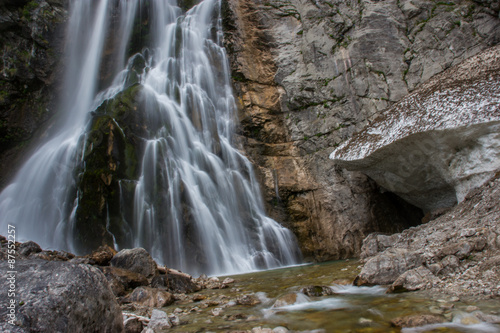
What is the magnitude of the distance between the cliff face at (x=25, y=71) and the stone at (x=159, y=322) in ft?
46.7

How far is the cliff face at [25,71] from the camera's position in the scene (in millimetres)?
14695

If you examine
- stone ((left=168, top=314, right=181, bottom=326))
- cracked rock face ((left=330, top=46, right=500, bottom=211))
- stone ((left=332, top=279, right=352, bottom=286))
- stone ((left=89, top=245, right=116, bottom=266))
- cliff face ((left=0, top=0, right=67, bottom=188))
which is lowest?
stone ((left=332, top=279, right=352, bottom=286))

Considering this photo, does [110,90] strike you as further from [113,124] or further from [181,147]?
[181,147]

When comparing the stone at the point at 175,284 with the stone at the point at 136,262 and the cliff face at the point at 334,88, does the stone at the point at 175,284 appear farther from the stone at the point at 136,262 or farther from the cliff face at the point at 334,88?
the cliff face at the point at 334,88

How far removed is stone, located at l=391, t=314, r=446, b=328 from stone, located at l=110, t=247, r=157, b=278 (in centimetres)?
498

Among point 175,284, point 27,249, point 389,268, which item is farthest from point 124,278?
point 389,268

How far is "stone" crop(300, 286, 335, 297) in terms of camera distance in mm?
4184

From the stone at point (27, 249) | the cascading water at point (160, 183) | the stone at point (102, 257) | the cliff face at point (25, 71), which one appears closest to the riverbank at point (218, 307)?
the stone at point (102, 257)

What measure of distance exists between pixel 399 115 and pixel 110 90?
1304cm

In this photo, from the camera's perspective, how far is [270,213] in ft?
36.9

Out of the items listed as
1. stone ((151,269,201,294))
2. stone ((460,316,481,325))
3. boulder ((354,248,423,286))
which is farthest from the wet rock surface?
stone ((151,269,201,294))

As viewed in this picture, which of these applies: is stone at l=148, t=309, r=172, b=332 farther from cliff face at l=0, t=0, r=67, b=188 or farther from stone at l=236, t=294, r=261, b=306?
cliff face at l=0, t=0, r=67, b=188

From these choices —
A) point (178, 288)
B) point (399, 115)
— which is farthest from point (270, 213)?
point (178, 288)

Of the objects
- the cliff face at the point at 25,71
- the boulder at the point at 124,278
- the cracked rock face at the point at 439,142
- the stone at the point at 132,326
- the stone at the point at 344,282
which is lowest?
the stone at the point at 344,282
